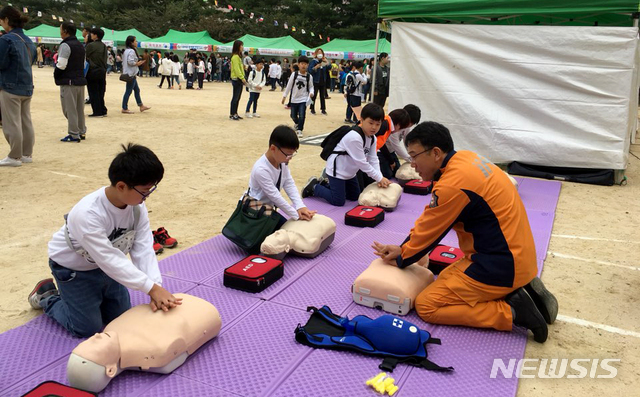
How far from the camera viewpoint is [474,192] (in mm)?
2896

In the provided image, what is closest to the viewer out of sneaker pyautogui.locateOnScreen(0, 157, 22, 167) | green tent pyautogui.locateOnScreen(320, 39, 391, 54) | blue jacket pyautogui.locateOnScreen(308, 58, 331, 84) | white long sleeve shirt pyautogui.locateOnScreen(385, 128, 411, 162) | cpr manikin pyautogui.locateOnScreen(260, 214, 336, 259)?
cpr manikin pyautogui.locateOnScreen(260, 214, 336, 259)

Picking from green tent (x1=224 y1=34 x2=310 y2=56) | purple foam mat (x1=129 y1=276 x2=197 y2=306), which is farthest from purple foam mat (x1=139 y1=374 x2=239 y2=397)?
green tent (x1=224 y1=34 x2=310 y2=56)

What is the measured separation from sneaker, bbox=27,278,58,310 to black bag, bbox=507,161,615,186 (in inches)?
260

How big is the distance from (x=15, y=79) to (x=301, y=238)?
4.52 meters

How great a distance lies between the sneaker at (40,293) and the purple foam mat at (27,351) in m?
0.21

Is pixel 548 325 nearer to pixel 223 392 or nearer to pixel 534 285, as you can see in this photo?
pixel 534 285

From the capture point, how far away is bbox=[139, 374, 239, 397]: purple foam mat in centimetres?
232

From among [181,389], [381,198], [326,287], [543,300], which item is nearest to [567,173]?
[381,198]

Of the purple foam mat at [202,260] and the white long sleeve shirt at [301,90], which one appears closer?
the purple foam mat at [202,260]

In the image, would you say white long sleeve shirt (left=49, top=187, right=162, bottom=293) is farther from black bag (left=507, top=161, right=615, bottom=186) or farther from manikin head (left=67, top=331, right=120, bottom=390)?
black bag (left=507, top=161, right=615, bottom=186)

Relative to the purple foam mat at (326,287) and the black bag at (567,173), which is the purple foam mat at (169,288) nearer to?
the purple foam mat at (326,287)

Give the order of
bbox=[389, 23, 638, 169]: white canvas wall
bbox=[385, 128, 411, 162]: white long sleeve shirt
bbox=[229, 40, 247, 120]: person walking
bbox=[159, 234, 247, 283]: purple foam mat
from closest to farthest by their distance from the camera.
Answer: bbox=[159, 234, 247, 283]: purple foam mat
bbox=[385, 128, 411, 162]: white long sleeve shirt
bbox=[389, 23, 638, 169]: white canvas wall
bbox=[229, 40, 247, 120]: person walking

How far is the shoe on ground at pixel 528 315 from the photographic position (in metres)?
2.88

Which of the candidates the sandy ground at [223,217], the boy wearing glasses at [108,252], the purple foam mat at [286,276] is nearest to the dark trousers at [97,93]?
the sandy ground at [223,217]
